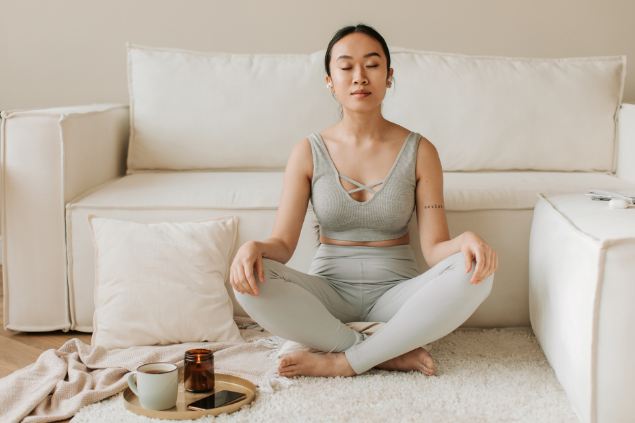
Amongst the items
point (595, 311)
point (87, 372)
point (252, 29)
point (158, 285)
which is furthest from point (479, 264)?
point (252, 29)

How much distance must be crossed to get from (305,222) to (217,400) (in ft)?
2.00

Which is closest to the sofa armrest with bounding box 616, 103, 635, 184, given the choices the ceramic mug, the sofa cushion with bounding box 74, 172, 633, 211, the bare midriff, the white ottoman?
the sofa cushion with bounding box 74, 172, 633, 211

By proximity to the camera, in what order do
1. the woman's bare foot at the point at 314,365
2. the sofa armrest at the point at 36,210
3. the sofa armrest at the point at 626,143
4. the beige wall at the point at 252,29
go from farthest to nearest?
the beige wall at the point at 252,29 < the sofa armrest at the point at 626,143 < the sofa armrest at the point at 36,210 < the woman's bare foot at the point at 314,365

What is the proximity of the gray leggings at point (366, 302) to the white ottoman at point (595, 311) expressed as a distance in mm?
165

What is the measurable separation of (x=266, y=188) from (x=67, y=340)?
2.40ft

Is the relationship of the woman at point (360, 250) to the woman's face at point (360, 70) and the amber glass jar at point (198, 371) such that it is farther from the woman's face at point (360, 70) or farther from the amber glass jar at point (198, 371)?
the amber glass jar at point (198, 371)

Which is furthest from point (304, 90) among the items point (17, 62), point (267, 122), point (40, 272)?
point (17, 62)

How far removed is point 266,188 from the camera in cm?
165

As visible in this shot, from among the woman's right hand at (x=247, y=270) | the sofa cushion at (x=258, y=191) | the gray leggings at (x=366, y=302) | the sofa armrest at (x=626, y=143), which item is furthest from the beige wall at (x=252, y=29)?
the woman's right hand at (x=247, y=270)

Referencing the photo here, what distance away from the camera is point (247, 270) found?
1.15 metres

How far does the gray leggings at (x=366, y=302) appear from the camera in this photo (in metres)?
1.18

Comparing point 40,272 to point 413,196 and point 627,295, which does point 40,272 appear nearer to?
point 413,196

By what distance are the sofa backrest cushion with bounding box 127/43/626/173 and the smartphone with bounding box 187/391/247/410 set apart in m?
1.05

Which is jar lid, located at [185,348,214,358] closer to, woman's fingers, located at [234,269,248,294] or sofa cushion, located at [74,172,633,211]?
woman's fingers, located at [234,269,248,294]
